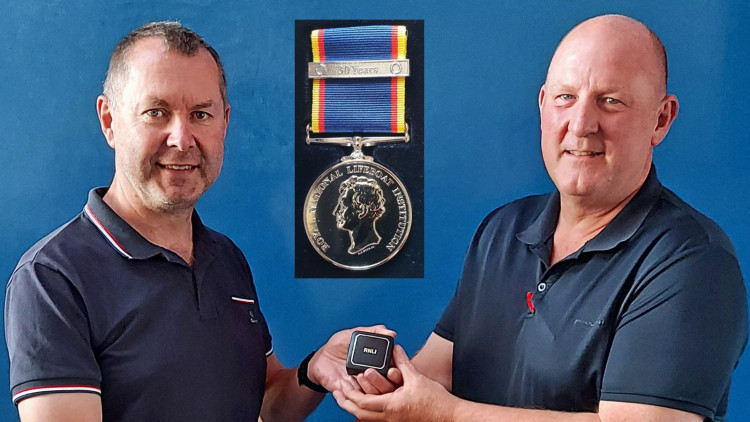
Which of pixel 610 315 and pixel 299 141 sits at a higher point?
pixel 299 141

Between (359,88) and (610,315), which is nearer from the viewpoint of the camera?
(610,315)

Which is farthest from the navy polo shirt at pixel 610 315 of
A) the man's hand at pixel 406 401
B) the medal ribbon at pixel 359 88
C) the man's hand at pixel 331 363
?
the medal ribbon at pixel 359 88

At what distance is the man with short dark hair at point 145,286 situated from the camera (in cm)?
170

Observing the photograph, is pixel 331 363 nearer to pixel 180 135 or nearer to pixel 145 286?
pixel 145 286

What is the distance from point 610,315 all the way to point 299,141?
3.63ft

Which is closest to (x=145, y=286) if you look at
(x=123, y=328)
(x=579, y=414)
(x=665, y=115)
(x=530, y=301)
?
(x=123, y=328)

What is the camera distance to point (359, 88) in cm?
252

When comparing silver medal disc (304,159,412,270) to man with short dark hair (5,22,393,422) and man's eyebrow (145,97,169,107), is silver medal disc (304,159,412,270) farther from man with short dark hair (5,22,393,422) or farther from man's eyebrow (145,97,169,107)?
man's eyebrow (145,97,169,107)

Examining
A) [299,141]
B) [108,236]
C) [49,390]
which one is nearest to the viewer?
[49,390]

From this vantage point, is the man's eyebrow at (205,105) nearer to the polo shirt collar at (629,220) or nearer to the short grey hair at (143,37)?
the short grey hair at (143,37)

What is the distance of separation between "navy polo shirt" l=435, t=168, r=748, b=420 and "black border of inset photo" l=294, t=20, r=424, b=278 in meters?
0.36

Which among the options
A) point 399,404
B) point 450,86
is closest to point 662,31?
point 450,86

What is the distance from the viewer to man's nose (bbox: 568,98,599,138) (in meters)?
1.81

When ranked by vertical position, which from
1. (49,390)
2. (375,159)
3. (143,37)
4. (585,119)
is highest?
(143,37)
